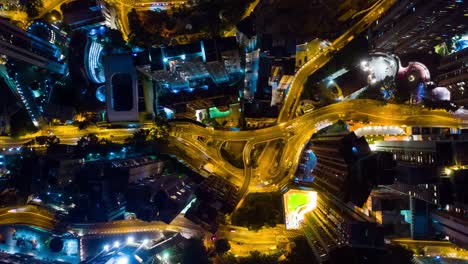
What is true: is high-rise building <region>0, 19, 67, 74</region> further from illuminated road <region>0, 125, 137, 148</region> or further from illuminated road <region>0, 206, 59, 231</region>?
illuminated road <region>0, 206, 59, 231</region>

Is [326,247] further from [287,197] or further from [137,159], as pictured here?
[137,159]

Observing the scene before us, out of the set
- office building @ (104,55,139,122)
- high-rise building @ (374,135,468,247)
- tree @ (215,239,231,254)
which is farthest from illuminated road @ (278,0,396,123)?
office building @ (104,55,139,122)

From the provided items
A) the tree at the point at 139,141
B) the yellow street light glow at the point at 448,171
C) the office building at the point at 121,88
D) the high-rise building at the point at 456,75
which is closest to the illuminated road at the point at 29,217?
the tree at the point at 139,141

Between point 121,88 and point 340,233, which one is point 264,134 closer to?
point 340,233

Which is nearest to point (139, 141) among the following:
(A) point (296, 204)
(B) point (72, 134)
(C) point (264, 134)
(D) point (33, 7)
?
(B) point (72, 134)

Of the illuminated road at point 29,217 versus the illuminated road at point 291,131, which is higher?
the illuminated road at point 291,131

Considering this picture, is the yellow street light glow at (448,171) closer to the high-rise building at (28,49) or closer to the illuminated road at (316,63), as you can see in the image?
the illuminated road at (316,63)
